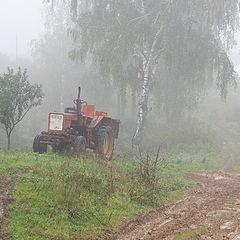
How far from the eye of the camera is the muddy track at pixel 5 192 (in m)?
5.78

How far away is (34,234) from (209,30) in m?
17.9

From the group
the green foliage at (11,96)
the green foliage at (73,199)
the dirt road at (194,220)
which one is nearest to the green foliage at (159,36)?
the green foliage at (11,96)

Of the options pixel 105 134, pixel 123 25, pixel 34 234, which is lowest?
pixel 34 234

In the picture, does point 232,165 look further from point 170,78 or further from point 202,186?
point 170,78

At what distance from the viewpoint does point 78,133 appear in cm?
1305

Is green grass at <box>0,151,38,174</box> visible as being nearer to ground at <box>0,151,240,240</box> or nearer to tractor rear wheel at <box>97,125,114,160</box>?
ground at <box>0,151,240,240</box>

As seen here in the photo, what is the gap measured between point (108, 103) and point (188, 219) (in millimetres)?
23594

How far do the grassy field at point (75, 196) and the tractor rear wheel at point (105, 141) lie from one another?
7.57 ft

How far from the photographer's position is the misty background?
23828 mm

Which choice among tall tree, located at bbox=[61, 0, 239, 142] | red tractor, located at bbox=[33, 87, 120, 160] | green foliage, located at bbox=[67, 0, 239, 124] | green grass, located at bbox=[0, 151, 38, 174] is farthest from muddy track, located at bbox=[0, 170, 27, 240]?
green foliage, located at bbox=[67, 0, 239, 124]

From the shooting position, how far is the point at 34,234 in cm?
571

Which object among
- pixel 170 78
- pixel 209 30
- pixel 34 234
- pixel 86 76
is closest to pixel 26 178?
pixel 34 234

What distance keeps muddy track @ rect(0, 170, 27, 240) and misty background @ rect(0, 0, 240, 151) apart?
9549mm

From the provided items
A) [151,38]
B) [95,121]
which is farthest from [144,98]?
[95,121]
